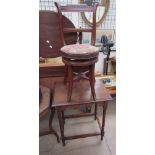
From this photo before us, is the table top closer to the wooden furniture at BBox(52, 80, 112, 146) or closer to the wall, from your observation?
the wooden furniture at BBox(52, 80, 112, 146)

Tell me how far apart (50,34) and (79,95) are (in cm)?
72

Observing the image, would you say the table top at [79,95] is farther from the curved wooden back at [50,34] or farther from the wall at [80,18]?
the wall at [80,18]

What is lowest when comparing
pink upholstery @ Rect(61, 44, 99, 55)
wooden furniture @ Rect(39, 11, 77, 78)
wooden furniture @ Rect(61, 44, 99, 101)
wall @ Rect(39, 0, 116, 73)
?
wooden furniture @ Rect(61, 44, 99, 101)

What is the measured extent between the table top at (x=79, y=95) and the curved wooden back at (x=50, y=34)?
1.30 ft

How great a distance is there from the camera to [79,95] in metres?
1.81

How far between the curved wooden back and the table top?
15.6 inches

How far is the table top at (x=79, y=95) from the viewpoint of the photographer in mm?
1742

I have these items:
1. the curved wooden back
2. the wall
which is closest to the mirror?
the wall

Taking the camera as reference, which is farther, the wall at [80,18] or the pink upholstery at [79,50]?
the wall at [80,18]

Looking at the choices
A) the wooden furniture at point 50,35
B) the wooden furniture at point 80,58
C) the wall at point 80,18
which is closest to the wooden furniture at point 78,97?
the wooden furniture at point 80,58

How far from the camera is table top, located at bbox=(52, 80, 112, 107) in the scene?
1.74m

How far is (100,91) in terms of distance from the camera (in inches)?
74.4

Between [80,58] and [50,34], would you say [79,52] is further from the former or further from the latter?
[50,34]
